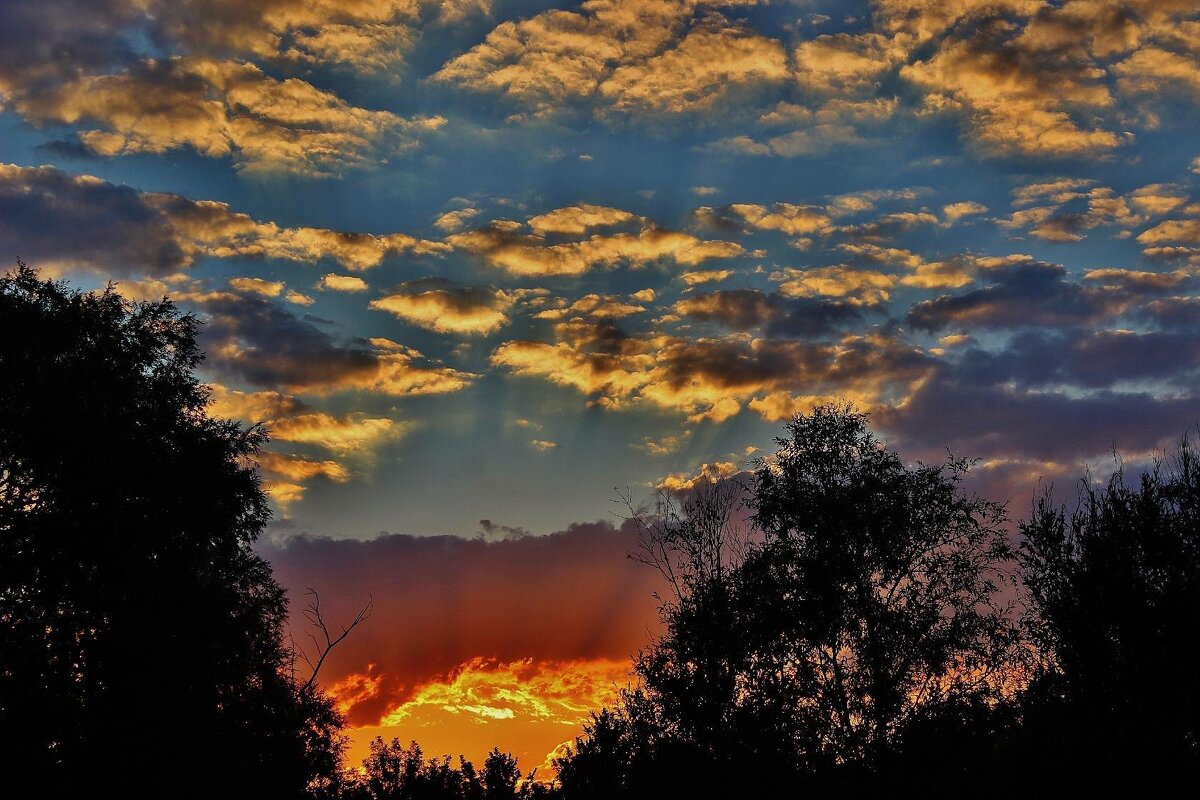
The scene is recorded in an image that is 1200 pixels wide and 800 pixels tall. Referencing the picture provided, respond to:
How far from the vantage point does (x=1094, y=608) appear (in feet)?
90.2

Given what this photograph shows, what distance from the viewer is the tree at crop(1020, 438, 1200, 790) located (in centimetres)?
2284

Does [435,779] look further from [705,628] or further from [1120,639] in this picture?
[1120,639]

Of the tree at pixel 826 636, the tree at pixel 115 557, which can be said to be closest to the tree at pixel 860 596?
the tree at pixel 826 636

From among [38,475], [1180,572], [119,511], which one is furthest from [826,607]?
[38,475]

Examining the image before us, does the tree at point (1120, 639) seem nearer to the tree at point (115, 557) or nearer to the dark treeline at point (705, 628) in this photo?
the dark treeline at point (705, 628)

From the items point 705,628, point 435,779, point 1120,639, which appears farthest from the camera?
point 435,779

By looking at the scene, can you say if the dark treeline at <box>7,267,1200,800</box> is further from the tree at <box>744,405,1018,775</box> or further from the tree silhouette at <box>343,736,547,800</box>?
the tree silhouette at <box>343,736,547,800</box>

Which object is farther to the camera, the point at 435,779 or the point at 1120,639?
the point at 435,779

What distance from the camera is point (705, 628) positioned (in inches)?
1661

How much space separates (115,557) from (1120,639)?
1312 inches

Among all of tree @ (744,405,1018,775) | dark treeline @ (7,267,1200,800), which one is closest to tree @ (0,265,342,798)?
dark treeline @ (7,267,1200,800)

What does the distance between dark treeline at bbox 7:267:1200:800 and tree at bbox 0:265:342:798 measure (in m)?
0.09

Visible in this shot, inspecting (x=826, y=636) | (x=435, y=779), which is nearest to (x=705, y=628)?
(x=826, y=636)

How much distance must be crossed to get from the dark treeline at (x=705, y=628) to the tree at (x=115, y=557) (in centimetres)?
9
